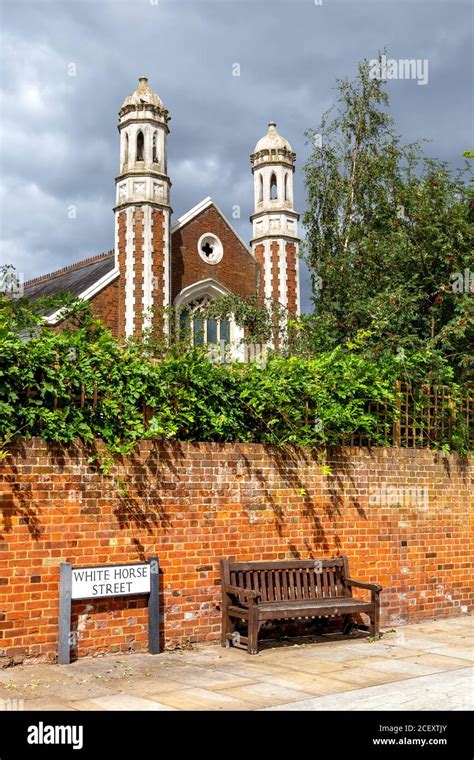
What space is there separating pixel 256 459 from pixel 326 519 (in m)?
1.33

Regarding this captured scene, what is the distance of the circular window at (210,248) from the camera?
87.7 ft

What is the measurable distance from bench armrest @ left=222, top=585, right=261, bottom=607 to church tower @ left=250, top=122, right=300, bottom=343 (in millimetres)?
18724

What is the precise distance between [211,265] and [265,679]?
2084 cm

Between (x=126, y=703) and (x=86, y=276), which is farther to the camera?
(x=86, y=276)

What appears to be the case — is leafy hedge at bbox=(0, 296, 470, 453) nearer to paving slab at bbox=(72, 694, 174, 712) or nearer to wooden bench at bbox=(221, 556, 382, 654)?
wooden bench at bbox=(221, 556, 382, 654)

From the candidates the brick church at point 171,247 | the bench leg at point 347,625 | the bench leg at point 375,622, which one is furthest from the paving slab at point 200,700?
the brick church at point 171,247

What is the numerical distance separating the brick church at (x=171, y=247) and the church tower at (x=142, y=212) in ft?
0.10

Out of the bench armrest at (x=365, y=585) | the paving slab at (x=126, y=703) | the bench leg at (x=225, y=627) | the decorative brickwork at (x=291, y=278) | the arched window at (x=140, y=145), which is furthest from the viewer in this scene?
the decorative brickwork at (x=291, y=278)

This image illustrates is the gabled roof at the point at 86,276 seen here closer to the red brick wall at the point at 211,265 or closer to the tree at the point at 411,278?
the red brick wall at the point at 211,265

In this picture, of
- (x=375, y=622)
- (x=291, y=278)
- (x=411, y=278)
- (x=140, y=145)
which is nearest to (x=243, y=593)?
(x=375, y=622)

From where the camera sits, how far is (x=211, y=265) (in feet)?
87.9

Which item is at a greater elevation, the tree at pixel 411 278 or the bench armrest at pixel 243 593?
the tree at pixel 411 278

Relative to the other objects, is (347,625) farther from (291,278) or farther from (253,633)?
(291,278)

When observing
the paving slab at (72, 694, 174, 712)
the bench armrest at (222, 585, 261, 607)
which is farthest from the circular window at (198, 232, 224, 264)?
the paving slab at (72, 694, 174, 712)
